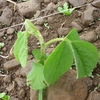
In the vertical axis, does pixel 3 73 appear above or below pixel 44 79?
below

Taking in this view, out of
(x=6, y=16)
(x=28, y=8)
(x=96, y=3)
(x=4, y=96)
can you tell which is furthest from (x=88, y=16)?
(x=4, y=96)

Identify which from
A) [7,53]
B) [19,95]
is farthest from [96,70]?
[7,53]

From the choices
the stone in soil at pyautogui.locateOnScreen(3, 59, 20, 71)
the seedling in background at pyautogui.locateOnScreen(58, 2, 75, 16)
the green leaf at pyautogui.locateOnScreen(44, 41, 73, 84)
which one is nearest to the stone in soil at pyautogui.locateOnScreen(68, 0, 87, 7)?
the seedling in background at pyautogui.locateOnScreen(58, 2, 75, 16)

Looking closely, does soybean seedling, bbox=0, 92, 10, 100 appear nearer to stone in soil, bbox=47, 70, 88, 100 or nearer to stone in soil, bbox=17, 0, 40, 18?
stone in soil, bbox=47, 70, 88, 100

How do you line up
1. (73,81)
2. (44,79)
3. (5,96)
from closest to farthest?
(44,79)
(73,81)
(5,96)

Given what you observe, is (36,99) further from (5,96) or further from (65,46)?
(65,46)

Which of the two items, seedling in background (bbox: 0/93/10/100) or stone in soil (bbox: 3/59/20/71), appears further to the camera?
stone in soil (bbox: 3/59/20/71)

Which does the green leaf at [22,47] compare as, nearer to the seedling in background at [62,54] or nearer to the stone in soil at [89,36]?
the seedling in background at [62,54]

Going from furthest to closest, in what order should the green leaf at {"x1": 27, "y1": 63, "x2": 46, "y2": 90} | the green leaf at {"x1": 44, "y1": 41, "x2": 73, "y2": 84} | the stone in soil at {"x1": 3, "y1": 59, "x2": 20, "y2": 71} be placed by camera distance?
the stone in soil at {"x1": 3, "y1": 59, "x2": 20, "y2": 71} < the green leaf at {"x1": 27, "y1": 63, "x2": 46, "y2": 90} < the green leaf at {"x1": 44, "y1": 41, "x2": 73, "y2": 84}
